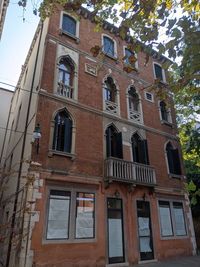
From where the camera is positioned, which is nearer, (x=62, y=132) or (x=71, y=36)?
(x=62, y=132)

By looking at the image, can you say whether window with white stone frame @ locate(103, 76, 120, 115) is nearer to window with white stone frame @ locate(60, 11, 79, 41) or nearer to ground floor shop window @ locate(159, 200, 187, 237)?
window with white stone frame @ locate(60, 11, 79, 41)

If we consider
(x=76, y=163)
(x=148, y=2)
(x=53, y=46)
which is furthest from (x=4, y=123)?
(x=148, y=2)

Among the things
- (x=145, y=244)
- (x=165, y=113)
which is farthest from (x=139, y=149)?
(x=145, y=244)

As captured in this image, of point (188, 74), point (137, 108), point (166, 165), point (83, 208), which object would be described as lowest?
point (83, 208)

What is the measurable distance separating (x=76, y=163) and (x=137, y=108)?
6.46 meters

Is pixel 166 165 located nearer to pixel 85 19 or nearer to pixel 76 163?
pixel 76 163

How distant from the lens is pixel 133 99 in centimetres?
1552

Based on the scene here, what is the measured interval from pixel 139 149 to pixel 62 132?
4940mm

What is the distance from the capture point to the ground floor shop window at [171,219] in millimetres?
12734

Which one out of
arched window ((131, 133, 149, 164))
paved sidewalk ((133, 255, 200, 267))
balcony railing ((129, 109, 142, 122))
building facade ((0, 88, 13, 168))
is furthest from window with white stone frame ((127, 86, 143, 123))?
building facade ((0, 88, 13, 168))

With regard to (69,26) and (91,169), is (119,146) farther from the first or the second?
(69,26)

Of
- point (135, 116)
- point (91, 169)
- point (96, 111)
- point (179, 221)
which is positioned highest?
point (135, 116)

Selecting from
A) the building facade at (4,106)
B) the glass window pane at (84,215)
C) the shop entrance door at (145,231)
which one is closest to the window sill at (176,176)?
the shop entrance door at (145,231)

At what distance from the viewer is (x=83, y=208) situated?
10305mm
